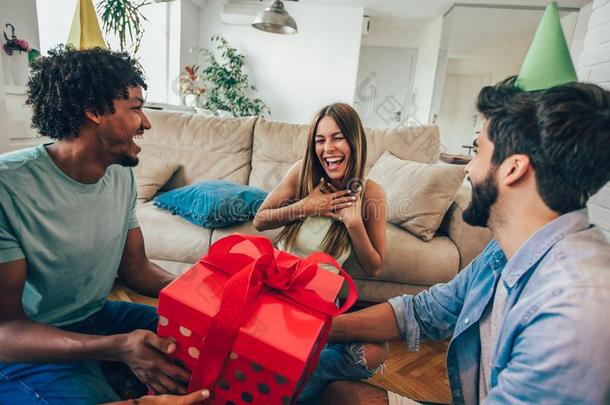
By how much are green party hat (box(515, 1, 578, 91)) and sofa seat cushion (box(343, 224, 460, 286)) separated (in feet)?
3.23

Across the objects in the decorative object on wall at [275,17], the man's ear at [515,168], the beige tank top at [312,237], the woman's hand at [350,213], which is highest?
the decorative object on wall at [275,17]

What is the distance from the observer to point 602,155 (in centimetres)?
51

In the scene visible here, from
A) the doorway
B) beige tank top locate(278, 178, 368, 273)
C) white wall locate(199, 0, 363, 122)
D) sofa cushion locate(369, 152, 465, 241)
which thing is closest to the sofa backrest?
sofa cushion locate(369, 152, 465, 241)

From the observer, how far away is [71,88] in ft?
2.62

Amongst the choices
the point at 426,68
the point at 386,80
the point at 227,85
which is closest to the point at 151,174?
the point at 227,85

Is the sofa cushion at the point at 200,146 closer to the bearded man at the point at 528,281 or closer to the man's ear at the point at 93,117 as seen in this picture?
the man's ear at the point at 93,117

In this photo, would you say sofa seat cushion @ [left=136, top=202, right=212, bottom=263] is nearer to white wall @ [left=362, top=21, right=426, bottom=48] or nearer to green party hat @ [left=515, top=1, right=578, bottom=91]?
green party hat @ [left=515, top=1, right=578, bottom=91]

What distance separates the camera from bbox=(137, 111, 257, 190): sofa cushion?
217 cm

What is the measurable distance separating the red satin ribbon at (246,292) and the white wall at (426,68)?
4.94 m

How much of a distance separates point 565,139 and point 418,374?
3.95ft

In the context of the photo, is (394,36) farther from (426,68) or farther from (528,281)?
(528,281)

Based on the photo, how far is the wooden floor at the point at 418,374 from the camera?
1.31 m

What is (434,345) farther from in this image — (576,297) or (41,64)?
(41,64)

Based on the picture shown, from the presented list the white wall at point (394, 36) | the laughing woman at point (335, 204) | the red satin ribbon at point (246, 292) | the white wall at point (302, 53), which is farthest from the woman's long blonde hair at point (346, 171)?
the white wall at point (394, 36)
